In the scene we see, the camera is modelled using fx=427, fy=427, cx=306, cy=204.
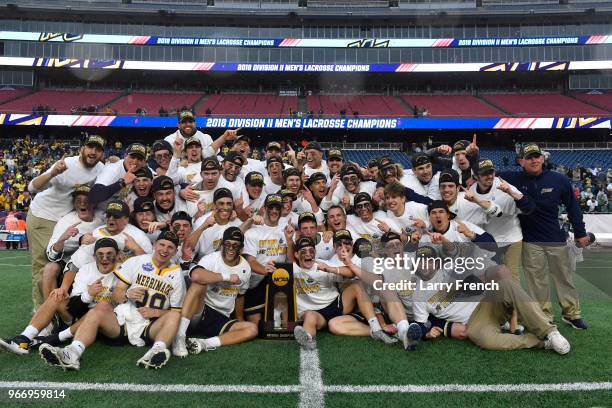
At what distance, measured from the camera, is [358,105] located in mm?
34719

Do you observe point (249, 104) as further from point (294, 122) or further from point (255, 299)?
point (255, 299)

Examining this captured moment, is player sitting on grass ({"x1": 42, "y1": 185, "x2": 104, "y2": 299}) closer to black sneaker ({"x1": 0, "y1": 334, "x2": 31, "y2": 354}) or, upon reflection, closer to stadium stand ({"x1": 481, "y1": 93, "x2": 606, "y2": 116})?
black sneaker ({"x1": 0, "y1": 334, "x2": 31, "y2": 354})

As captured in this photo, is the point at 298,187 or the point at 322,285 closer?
the point at 322,285

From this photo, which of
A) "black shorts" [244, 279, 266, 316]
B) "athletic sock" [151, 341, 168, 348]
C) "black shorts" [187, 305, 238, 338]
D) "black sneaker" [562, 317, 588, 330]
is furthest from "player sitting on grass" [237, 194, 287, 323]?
"black sneaker" [562, 317, 588, 330]

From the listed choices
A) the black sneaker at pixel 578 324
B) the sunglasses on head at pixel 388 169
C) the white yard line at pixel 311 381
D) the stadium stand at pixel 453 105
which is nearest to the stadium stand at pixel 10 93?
the stadium stand at pixel 453 105

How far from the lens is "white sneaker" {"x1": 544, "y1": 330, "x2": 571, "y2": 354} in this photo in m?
4.28

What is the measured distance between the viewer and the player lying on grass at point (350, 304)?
4.98 metres

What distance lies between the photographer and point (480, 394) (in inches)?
137

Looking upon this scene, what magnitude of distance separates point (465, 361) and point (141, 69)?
36968mm

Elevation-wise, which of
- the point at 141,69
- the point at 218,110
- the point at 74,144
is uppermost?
the point at 141,69

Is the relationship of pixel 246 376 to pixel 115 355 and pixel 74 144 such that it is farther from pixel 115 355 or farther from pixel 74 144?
pixel 74 144

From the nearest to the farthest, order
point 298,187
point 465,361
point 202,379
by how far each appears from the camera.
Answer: point 202,379
point 465,361
point 298,187

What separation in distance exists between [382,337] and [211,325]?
1.94 m

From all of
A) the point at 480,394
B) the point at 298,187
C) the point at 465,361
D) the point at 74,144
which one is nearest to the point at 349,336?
the point at 465,361
